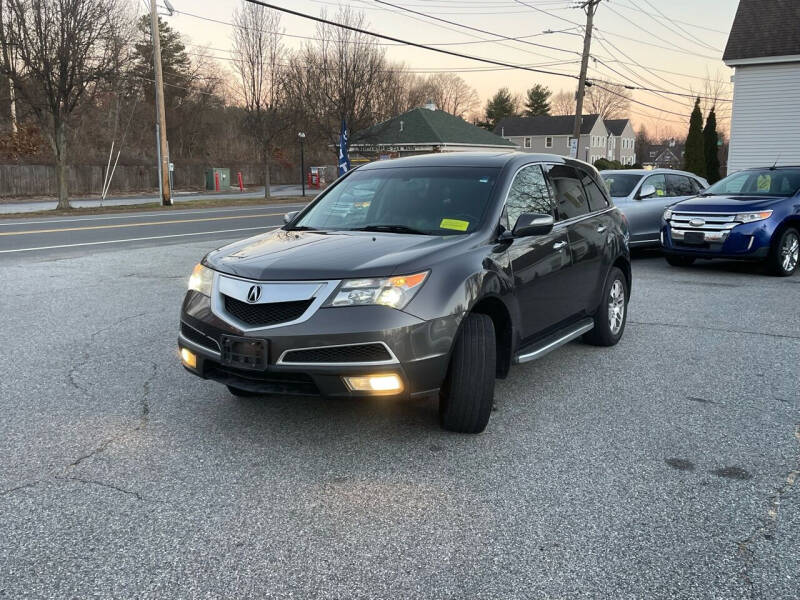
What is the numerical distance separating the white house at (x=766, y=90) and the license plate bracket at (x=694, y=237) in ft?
52.4

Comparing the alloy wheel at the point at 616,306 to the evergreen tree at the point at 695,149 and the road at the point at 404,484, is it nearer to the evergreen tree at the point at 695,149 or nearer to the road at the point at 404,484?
the road at the point at 404,484

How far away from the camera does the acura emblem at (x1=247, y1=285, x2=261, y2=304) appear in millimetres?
3752

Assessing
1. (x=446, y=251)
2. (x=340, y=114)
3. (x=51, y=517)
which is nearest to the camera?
(x=51, y=517)

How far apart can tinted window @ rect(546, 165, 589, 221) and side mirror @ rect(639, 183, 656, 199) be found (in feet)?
23.2

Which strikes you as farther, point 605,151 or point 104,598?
point 605,151

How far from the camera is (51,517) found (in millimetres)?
3139

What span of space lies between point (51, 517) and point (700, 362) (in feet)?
16.4

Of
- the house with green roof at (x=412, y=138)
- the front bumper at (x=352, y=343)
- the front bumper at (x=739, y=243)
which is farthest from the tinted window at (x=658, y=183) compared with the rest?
the house with green roof at (x=412, y=138)

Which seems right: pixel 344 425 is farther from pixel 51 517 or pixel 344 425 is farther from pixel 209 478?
pixel 51 517

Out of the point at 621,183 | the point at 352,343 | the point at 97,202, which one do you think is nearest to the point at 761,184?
the point at 621,183

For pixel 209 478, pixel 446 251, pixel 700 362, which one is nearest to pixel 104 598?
pixel 209 478

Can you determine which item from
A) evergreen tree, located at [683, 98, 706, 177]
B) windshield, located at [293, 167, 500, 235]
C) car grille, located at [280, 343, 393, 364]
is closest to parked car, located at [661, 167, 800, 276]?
windshield, located at [293, 167, 500, 235]

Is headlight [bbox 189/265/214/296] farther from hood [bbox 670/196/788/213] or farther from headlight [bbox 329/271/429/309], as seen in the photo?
hood [bbox 670/196/788/213]

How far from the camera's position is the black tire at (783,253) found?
411 inches
